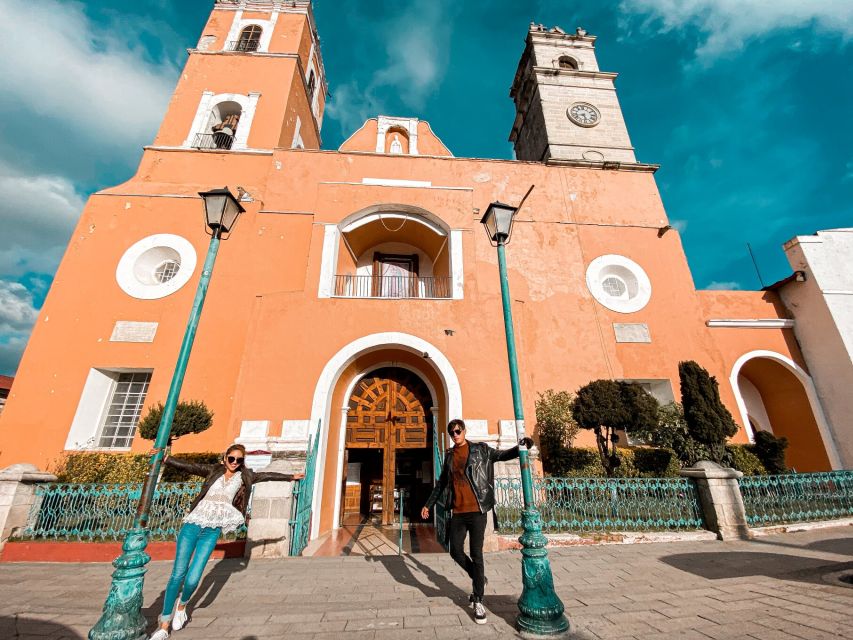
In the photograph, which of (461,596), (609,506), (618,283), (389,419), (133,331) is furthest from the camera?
(618,283)

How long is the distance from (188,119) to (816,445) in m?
24.6

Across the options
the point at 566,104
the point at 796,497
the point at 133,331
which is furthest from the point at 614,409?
the point at 566,104

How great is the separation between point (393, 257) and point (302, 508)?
339 inches

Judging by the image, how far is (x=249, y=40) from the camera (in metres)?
16.5

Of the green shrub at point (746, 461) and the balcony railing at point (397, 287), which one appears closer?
the green shrub at point (746, 461)

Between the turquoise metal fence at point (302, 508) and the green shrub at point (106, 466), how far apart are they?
304cm

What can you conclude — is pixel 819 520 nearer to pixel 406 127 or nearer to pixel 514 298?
pixel 514 298

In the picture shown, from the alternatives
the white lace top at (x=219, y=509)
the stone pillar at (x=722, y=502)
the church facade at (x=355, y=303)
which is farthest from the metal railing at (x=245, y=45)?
the stone pillar at (x=722, y=502)

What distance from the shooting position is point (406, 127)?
574 inches

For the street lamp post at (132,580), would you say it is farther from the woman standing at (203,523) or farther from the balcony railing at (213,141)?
the balcony railing at (213,141)

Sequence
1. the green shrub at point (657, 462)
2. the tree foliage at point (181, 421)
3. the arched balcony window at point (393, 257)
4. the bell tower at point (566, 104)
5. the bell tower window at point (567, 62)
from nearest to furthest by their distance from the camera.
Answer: the tree foliage at point (181, 421) → the green shrub at point (657, 462) → the arched balcony window at point (393, 257) → the bell tower at point (566, 104) → the bell tower window at point (567, 62)

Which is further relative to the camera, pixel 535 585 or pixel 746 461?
pixel 746 461

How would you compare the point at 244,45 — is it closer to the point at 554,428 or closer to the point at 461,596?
the point at 554,428

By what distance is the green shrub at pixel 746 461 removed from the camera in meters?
9.65
